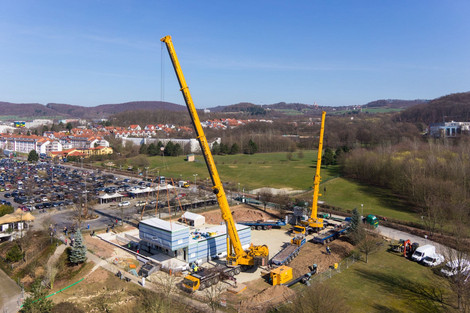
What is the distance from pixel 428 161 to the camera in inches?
1597

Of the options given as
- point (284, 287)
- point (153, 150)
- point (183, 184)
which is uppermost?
point (153, 150)

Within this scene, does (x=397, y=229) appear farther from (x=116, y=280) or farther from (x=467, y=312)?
(x=116, y=280)

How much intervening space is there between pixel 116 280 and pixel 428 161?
37555mm

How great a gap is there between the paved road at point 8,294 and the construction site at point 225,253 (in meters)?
5.33

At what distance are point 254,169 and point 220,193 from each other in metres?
43.8

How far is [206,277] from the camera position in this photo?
1952 cm

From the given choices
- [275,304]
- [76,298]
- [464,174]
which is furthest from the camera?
[464,174]

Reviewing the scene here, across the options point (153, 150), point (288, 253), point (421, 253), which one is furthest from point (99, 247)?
point (153, 150)

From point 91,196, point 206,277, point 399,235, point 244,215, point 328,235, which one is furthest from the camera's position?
point 91,196

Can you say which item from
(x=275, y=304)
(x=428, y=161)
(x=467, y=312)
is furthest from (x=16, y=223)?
(x=428, y=161)

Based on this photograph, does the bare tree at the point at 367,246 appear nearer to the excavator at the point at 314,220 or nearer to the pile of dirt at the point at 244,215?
the excavator at the point at 314,220

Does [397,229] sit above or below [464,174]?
below

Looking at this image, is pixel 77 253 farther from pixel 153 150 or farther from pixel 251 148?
pixel 251 148

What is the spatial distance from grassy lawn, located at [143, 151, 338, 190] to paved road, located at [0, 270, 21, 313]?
32350 millimetres
